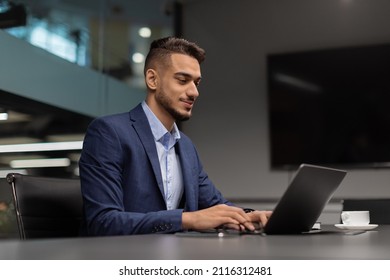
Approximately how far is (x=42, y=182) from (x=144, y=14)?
11.1 ft

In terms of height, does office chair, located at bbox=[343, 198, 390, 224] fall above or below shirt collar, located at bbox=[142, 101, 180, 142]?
below

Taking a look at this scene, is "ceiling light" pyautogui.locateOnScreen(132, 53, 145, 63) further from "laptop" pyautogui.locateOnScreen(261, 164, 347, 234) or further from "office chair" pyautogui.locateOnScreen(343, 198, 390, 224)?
"laptop" pyautogui.locateOnScreen(261, 164, 347, 234)

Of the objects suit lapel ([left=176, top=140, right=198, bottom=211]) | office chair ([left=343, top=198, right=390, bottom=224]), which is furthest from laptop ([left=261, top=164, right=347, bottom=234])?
office chair ([left=343, top=198, right=390, bottom=224])

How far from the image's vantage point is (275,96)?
4598mm

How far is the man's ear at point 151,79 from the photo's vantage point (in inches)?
78.1

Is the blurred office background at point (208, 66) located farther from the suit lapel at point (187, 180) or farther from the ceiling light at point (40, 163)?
the suit lapel at point (187, 180)

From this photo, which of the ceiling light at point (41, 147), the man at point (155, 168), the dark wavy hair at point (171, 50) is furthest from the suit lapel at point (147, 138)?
the ceiling light at point (41, 147)

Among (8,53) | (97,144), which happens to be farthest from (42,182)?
(8,53)

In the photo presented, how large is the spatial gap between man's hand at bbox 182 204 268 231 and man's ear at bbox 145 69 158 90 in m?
0.76

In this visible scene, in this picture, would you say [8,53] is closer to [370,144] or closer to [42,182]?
[42,182]

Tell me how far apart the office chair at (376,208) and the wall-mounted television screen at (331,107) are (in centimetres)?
203

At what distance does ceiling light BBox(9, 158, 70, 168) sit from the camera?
3355 millimetres

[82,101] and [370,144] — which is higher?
[82,101]

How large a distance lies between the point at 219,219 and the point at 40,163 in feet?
8.33
